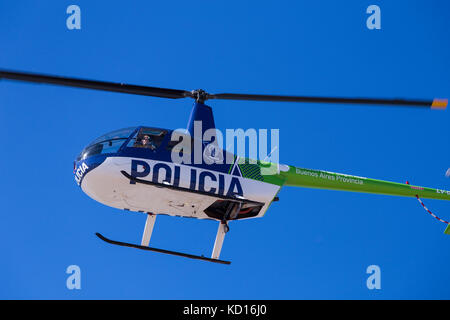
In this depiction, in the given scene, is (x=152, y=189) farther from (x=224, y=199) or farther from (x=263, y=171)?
(x=263, y=171)

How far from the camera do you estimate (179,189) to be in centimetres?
958

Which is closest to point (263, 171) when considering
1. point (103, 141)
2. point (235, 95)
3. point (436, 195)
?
point (235, 95)

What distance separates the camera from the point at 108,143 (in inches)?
380

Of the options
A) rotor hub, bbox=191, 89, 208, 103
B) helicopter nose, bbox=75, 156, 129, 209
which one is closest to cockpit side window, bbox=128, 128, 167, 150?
helicopter nose, bbox=75, 156, 129, 209

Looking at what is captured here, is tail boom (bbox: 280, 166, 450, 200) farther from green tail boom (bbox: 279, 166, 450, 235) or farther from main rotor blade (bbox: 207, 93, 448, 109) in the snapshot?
main rotor blade (bbox: 207, 93, 448, 109)

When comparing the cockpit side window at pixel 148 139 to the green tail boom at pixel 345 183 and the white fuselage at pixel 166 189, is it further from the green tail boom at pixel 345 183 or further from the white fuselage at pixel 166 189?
the green tail boom at pixel 345 183

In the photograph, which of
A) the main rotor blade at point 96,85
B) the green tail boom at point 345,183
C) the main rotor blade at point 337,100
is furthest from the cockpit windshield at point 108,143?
the green tail boom at point 345,183

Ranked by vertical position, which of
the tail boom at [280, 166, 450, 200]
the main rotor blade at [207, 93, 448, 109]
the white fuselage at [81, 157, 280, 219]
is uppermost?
the main rotor blade at [207, 93, 448, 109]

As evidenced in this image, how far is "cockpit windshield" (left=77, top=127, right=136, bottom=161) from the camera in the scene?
9555mm

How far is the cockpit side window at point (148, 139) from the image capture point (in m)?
9.64

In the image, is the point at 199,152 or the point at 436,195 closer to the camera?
the point at 199,152

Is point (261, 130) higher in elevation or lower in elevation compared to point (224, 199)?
higher

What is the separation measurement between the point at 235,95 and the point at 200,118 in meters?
0.84

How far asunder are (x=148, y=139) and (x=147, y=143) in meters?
0.09
